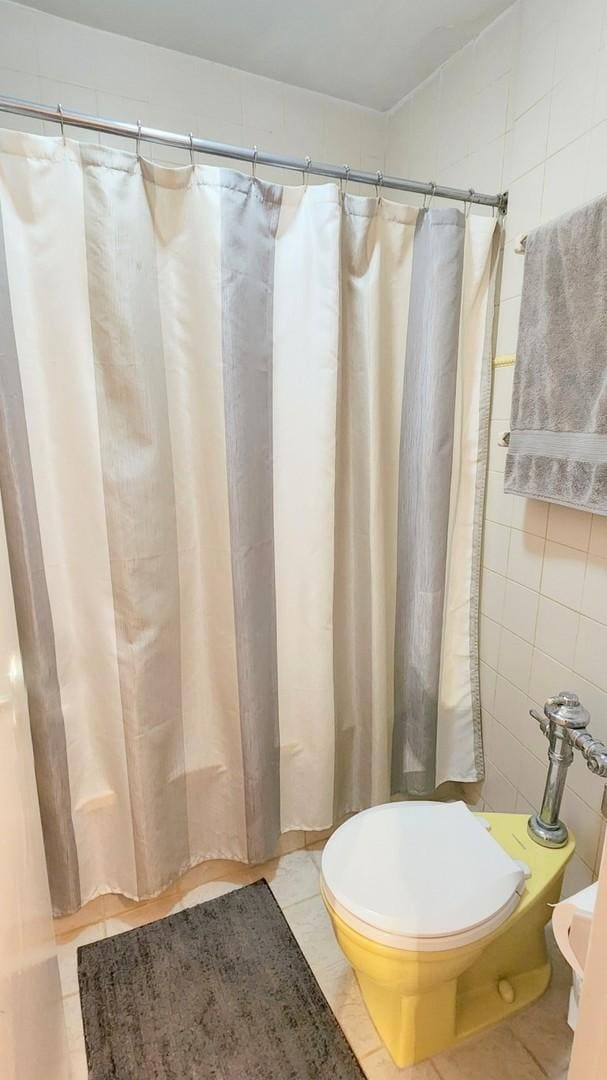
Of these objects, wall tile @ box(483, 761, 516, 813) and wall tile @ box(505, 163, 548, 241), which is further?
wall tile @ box(483, 761, 516, 813)

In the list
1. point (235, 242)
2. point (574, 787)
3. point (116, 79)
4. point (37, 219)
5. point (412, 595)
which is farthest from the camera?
point (412, 595)

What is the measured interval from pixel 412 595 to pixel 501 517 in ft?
1.11

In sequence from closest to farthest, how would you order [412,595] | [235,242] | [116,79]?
[235,242], [116,79], [412,595]

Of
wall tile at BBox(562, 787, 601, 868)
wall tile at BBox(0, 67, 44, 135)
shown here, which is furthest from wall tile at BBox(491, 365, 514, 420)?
wall tile at BBox(0, 67, 44, 135)

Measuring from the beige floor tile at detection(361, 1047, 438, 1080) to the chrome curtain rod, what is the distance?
79.2 inches

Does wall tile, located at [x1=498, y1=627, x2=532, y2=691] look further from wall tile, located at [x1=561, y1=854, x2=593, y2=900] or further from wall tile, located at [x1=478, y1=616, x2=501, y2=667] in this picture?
wall tile, located at [x1=561, y1=854, x2=593, y2=900]

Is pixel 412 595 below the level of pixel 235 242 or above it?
below

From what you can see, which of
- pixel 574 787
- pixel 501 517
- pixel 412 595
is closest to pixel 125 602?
pixel 412 595

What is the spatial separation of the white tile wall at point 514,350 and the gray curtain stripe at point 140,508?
2.99 feet

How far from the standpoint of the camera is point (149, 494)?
1263 millimetres

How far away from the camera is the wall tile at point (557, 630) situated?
131 centimetres

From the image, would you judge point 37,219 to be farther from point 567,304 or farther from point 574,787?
point 574,787

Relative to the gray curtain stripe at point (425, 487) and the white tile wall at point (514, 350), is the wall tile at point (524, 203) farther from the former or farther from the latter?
the gray curtain stripe at point (425, 487)

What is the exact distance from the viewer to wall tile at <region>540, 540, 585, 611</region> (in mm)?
1280
